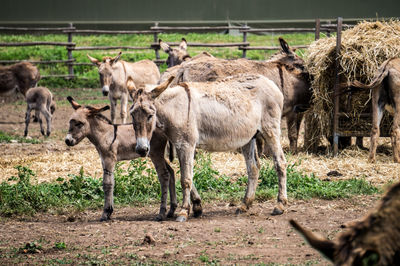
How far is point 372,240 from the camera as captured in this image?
2.54m

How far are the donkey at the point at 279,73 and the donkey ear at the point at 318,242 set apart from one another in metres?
7.03

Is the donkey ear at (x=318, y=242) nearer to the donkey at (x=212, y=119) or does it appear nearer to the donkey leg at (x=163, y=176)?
the donkey at (x=212, y=119)

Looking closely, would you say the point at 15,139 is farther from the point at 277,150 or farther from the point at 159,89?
the point at 277,150

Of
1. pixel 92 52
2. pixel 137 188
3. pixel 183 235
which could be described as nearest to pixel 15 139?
pixel 137 188

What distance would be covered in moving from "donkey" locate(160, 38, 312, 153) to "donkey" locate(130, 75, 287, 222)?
79.2 inches

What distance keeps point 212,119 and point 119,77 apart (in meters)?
8.99

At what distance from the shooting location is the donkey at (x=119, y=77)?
50.3ft

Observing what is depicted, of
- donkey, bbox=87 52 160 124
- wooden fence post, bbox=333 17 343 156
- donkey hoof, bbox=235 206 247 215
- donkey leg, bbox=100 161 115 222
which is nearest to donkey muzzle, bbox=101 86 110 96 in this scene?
donkey, bbox=87 52 160 124

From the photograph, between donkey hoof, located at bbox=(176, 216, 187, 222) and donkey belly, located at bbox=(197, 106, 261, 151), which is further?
donkey belly, located at bbox=(197, 106, 261, 151)

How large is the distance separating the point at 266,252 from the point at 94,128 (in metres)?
2.84

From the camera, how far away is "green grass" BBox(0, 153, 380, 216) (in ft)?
25.7

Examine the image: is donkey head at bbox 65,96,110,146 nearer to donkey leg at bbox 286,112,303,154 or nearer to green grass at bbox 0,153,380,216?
green grass at bbox 0,153,380,216

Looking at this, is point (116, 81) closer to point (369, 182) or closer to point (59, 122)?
point (59, 122)

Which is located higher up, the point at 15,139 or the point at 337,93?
the point at 337,93
